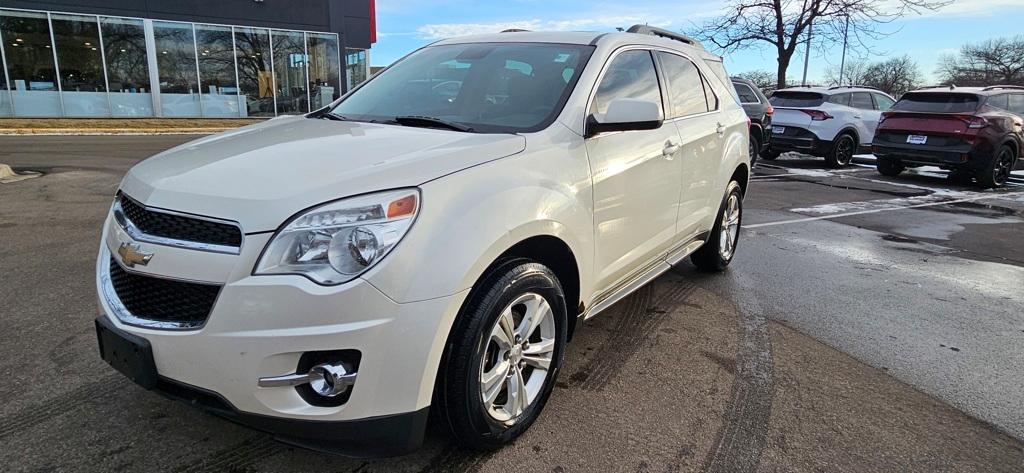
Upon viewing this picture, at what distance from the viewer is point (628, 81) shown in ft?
11.8

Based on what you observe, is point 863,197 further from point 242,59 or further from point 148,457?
point 242,59

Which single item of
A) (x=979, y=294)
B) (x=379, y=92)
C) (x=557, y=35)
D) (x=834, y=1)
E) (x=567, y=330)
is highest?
(x=834, y=1)

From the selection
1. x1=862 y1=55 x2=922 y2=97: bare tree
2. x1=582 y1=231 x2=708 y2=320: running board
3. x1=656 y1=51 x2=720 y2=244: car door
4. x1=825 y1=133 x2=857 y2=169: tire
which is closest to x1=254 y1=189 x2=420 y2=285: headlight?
x1=582 y1=231 x2=708 y2=320: running board

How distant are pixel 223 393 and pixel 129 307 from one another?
0.56m

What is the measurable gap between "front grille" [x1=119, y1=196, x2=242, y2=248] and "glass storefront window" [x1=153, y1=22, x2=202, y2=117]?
22.7 m

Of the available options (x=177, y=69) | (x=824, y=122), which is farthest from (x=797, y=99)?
(x=177, y=69)

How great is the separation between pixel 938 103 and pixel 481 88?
11374 millimetres

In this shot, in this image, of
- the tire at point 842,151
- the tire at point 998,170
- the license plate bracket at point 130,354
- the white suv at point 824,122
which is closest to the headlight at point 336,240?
the license plate bracket at point 130,354

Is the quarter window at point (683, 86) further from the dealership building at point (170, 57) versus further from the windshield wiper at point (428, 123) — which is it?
the dealership building at point (170, 57)

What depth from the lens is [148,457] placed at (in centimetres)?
244

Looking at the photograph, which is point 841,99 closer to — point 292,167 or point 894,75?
point 292,167

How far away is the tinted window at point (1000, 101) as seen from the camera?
11156mm

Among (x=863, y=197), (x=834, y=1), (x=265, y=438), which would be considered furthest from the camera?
(x=834, y=1)

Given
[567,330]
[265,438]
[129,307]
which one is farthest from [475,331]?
[129,307]
